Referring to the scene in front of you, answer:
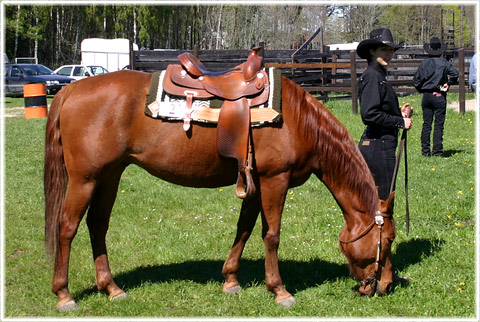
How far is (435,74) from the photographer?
10.8 m

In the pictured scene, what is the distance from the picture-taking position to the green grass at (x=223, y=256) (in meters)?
4.65

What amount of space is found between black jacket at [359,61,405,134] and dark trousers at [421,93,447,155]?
6.08 metres

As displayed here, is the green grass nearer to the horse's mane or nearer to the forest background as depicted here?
the horse's mane

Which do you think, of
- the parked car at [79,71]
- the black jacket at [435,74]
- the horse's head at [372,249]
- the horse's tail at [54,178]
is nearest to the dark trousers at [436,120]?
the black jacket at [435,74]

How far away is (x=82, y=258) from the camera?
575 cm

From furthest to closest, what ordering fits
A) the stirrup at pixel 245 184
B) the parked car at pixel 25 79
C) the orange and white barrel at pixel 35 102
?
1. the parked car at pixel 25 79
2. the orange and white barrel at pixel 35 102
3. the stirrup at pixel 245 184

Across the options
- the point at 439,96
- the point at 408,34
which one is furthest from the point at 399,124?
the point at 408,34

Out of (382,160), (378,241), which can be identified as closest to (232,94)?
(382,160)

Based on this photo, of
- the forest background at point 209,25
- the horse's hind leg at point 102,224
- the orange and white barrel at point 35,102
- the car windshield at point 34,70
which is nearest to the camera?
the horse's hind leg at point 102,224

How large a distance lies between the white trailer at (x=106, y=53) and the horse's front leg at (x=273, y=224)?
3437cm

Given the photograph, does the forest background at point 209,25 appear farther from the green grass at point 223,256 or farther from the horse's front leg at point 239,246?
the horse's front leg at point 239,246

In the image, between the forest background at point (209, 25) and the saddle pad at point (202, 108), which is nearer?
the saddle pad at point (202, 108)

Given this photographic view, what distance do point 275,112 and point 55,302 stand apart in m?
2.37

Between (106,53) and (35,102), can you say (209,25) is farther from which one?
(35,102)
